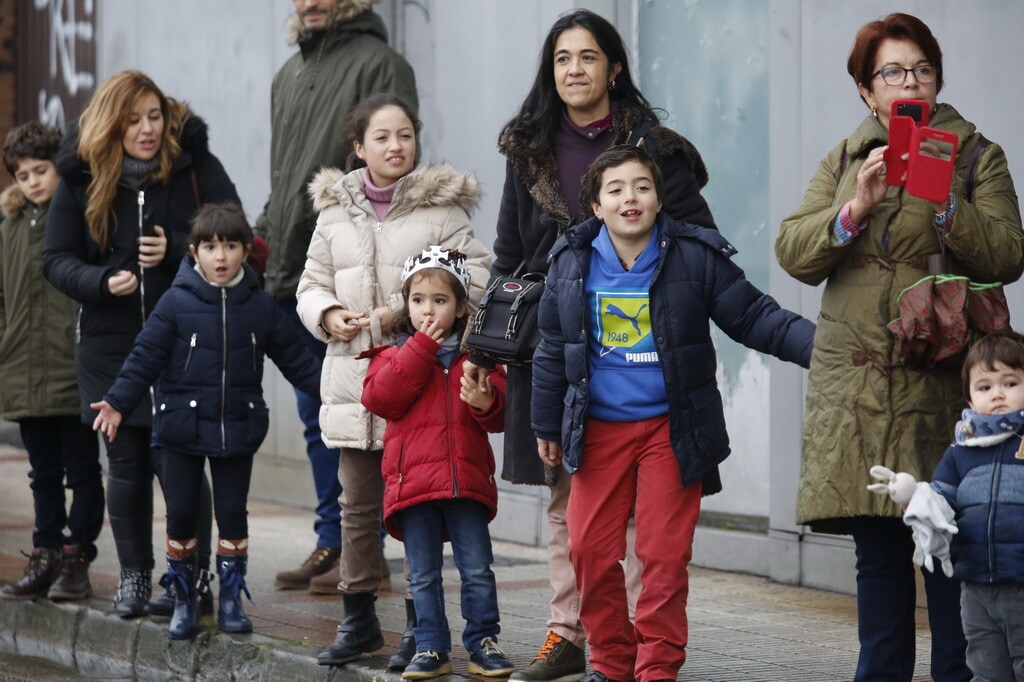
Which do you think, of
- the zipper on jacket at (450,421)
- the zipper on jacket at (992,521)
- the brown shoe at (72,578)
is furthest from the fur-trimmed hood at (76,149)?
the zipper on jacket at (992,521)

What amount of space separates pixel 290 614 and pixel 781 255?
115 inches

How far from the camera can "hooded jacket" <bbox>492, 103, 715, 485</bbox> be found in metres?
5.54

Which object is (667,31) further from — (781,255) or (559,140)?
(781,255)

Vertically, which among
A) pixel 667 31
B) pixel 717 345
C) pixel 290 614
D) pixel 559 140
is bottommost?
pixel 290 614

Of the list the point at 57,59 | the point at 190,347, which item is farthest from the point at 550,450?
the point at 57,59

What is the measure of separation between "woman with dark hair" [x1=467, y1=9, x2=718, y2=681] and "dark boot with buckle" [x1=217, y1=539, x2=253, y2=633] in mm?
1512

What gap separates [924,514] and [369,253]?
8.17ft

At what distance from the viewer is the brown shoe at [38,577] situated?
761cm

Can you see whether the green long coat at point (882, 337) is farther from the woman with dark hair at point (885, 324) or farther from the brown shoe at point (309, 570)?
the brown shoe at point (309, 570)

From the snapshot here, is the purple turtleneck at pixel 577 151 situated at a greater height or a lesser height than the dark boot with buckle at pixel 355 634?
greater

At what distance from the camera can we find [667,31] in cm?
844

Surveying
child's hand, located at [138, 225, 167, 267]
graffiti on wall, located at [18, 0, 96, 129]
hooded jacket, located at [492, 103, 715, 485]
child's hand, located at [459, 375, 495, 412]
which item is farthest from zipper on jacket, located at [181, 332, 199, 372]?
graffiti on wall, located at [18, 0, 96, 129]

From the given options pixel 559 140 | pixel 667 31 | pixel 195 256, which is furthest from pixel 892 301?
pixel 667 31

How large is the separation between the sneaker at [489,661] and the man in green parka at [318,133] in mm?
1786
